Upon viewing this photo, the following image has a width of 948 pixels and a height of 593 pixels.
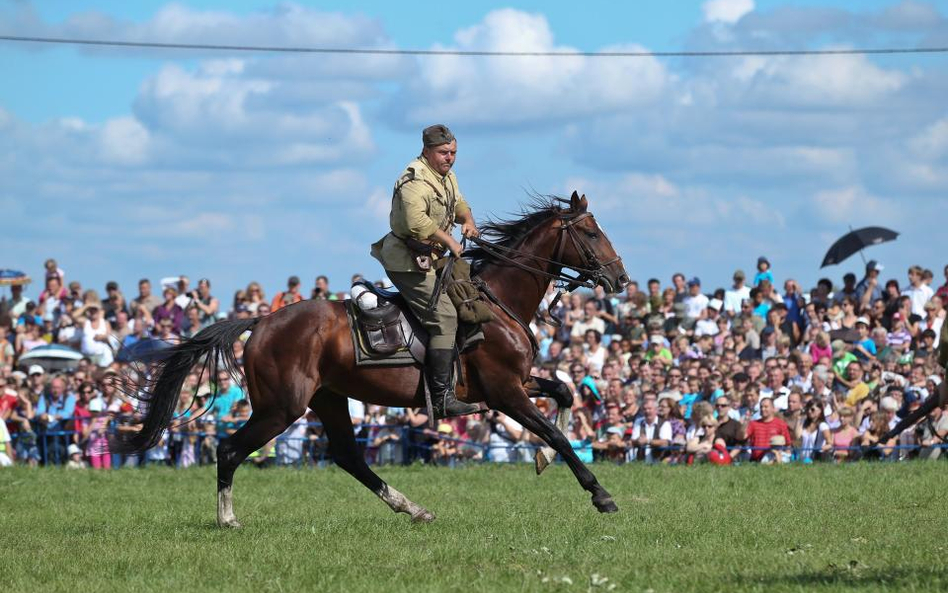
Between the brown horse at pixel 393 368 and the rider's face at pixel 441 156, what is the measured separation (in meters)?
0.94

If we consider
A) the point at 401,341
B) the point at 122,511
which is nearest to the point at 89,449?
the point at 122,511

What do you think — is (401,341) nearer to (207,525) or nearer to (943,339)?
(207,525)

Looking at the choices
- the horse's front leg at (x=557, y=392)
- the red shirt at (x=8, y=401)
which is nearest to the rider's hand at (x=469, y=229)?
the horse's front leg at (x=557, y=392)

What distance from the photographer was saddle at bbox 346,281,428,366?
36.7 ft

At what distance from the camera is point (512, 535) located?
10.1m

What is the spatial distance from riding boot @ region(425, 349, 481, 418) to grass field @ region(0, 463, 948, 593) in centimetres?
91

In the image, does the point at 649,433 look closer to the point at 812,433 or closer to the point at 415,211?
the point at 812,433

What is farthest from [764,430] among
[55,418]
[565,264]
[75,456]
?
[55,418]

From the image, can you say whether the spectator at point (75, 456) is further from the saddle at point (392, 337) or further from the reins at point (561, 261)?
the reins at point (561, 261)

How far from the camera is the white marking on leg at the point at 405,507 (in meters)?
11.3

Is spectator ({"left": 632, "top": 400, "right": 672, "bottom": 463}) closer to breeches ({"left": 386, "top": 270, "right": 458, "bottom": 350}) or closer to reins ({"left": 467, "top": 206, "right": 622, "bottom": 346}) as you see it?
reins ({"left": 467, "top": 206, "right": 622, "bottom": 346})

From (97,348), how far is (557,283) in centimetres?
1361

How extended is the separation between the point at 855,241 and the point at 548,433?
14.0 m

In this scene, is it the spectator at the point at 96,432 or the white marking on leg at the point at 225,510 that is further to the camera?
the spectator at the point at 96,432
